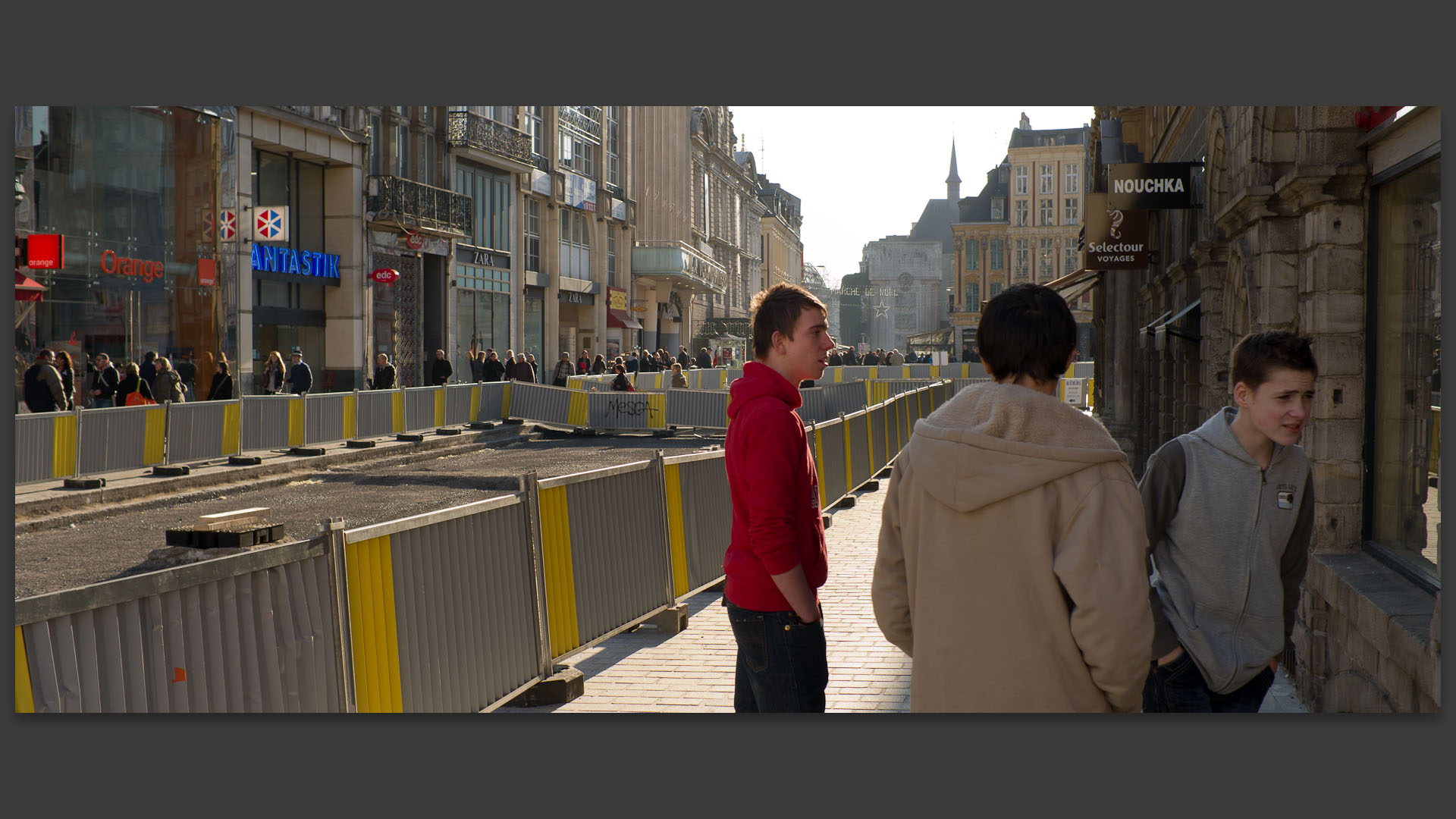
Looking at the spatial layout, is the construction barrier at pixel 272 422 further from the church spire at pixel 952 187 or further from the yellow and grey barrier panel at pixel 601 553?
the church spire at pixel 952 187

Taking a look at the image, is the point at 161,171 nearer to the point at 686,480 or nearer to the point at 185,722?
the point at 686,480

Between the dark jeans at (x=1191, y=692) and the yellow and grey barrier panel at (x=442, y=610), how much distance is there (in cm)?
276

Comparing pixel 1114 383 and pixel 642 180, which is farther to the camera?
pixel 642 180

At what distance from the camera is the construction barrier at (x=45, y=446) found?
14.7 metres

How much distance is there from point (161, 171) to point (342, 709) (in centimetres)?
2124

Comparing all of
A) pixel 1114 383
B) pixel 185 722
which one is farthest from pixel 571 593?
pixel 1114 383

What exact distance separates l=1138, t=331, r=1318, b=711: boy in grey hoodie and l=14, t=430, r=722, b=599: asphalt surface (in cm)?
421

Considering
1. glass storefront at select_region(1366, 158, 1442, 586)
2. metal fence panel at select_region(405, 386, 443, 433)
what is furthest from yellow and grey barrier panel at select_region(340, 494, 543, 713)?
metal fence panel at select_region(405, 386, 443, 433)

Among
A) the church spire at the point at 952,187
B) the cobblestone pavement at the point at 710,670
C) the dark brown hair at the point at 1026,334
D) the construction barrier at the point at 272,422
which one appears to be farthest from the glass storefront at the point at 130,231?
the church spire at the point at 952,187

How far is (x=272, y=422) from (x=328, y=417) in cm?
176

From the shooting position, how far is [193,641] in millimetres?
4184

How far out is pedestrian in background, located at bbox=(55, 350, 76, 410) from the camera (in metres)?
17.2

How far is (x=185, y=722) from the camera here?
4.27 meters

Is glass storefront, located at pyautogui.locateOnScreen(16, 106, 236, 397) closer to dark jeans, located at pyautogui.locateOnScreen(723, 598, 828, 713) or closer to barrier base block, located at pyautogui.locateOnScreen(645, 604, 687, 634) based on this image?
barrier base block, located at pyautogui.locateOnScreen(645, 604, 687, 634)
